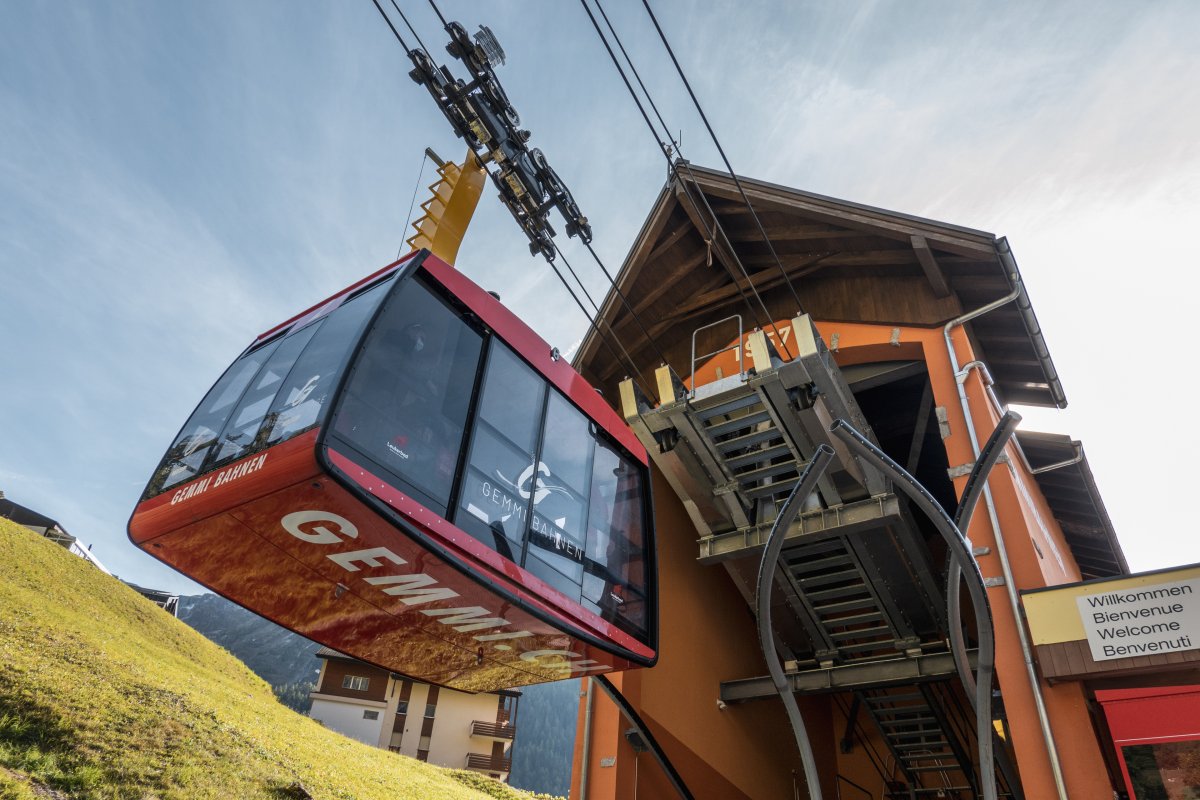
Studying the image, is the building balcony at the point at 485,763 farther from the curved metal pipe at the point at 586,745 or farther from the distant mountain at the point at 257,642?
the distant mountain at the point at 257,642

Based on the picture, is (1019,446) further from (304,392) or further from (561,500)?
(304,392)

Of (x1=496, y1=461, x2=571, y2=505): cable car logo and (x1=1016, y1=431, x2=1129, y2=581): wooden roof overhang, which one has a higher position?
(x1=1016, y1=431, x2=1129, y2=581): wooden roof overhang

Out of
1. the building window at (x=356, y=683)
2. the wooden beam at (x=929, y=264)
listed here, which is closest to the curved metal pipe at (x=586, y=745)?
the wooden beam at (x=929, y=264)

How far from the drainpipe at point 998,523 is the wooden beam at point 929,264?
47cm

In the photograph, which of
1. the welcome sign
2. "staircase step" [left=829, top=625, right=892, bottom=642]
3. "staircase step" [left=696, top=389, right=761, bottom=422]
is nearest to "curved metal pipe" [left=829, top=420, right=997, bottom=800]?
the welcome sign

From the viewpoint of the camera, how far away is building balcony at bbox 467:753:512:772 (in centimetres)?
3306

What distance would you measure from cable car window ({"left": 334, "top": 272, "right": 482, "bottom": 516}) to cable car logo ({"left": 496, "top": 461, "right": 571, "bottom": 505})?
0.53m

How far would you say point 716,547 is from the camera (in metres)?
9.10

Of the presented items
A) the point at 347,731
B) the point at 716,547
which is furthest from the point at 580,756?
the point at 347,731

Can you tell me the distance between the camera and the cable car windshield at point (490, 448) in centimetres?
414

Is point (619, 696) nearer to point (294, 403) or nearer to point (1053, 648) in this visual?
point (1053, 648)

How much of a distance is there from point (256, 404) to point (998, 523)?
6.58 metres

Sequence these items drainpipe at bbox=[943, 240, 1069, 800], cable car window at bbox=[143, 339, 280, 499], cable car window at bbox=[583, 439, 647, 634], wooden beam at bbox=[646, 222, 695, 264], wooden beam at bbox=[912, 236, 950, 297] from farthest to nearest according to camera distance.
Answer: wooden beam at bbox=[646, 222, 695, 264], wooden beam at bbox=[912, 236, 950, 297], drainpipe at bbox=[943, 240, 1069, 800], cable car window at bbox=[583, 439, 647, 634], cable car window at bbox=[143, 339, 280, 499]

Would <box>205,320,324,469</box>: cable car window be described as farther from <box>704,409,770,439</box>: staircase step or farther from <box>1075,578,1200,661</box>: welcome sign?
<box>1075,578,1200,661</box>: welcome sign
